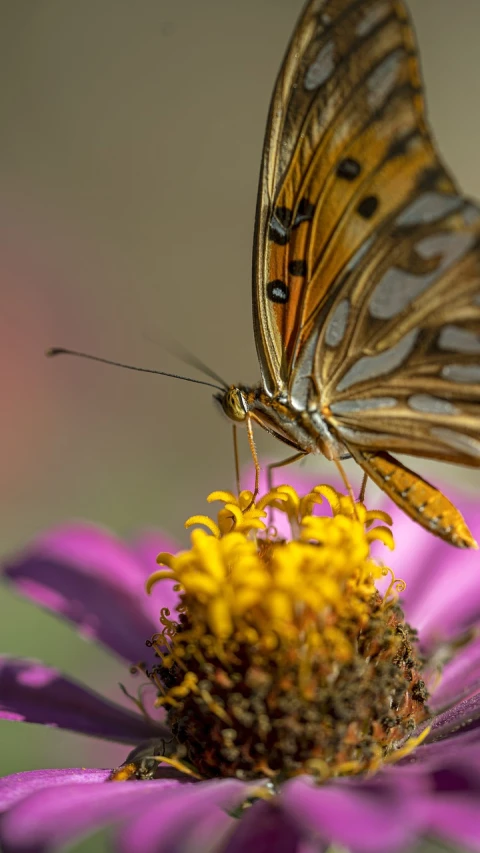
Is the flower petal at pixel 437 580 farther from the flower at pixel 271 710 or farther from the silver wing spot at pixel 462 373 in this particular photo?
the silver wing spot at pixel 462 373

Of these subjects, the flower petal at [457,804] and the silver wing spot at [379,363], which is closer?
the flower petal at [457,804]

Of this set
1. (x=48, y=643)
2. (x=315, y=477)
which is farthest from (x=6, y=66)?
(x=315, y=477)

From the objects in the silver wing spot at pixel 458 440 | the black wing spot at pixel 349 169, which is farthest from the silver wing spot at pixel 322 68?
the silver wing spot at pixel 458 440

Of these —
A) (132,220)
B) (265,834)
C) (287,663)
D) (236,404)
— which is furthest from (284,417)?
(132,220)

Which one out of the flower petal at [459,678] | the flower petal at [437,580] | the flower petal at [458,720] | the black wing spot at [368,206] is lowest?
the flower petal at [458,720]

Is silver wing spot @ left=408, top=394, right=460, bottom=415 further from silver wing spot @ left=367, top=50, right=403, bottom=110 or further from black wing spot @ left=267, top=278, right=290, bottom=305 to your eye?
silver wing spot @ left=367, top=50, right=403, bottom=110

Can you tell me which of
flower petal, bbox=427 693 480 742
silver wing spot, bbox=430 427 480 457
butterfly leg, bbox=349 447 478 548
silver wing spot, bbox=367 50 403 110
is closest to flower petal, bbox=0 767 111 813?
flower petal, bbox=427 693 480 742

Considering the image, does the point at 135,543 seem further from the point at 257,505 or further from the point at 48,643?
the point at 48,643
